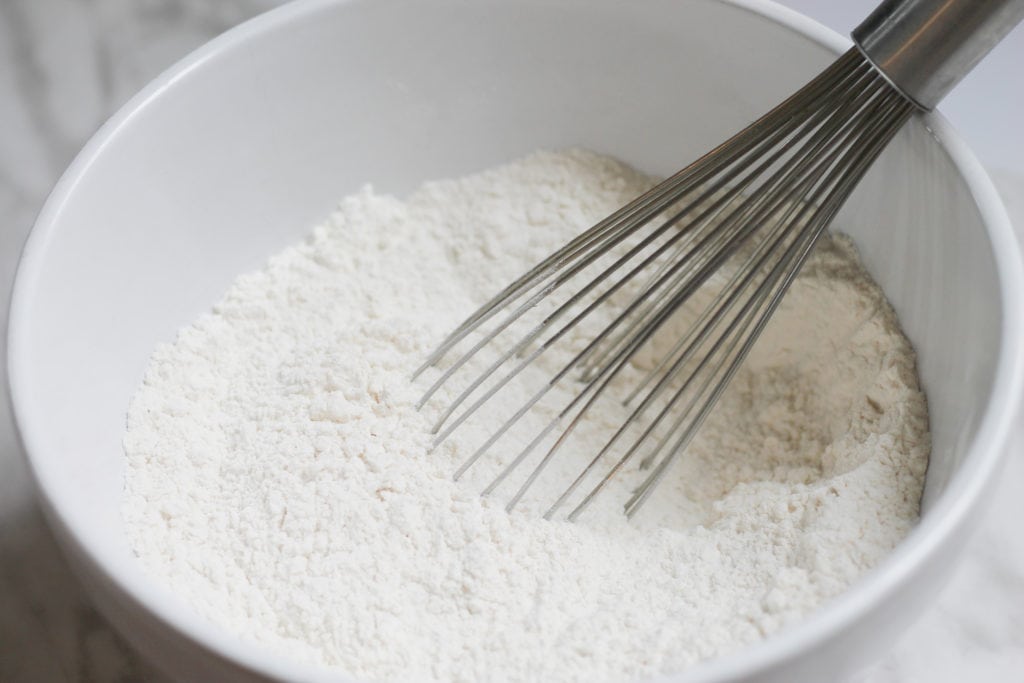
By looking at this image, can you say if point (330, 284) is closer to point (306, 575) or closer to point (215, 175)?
point (215, 175)

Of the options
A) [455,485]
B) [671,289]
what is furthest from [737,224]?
[455,485]

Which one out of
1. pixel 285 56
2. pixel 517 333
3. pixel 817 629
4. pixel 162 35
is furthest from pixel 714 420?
pixel 162 35

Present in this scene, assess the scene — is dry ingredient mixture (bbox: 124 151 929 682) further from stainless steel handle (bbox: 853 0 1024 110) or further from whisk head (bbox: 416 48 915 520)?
stainless steel handle (bbox: 853 0 1024 110)

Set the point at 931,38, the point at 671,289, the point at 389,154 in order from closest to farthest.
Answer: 1. the point at 931,38
2. the point at 671,289
3. the point at 389,154

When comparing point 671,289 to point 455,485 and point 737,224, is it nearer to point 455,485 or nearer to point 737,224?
point 737,224

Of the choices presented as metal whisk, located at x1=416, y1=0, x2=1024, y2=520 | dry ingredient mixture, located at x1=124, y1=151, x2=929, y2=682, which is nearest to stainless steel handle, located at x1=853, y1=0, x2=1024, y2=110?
metal whisk, located at x1=416, y1=0, x2=1024, y2=520

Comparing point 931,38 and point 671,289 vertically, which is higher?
point 931,38

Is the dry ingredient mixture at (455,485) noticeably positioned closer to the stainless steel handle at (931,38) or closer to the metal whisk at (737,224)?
the metal whisk at (737,224)

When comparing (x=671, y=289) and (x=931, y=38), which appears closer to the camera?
(x=931, y=38)
